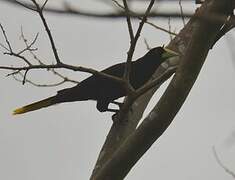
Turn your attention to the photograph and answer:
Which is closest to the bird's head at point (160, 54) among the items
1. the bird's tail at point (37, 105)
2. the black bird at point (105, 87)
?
the black bird at point (105, 87)

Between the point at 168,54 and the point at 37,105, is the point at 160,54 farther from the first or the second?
the point at 37,105

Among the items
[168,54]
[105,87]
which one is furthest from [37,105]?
[168,54]

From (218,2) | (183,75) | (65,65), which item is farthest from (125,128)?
(218,2)

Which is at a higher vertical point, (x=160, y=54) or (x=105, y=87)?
(x=160, y=54)

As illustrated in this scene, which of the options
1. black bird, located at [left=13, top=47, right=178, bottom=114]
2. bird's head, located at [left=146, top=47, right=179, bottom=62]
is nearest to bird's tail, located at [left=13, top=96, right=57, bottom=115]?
black bird, located at [left=13, top=47, right=178, bottom=114]

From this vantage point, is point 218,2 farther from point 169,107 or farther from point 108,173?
point 108,173

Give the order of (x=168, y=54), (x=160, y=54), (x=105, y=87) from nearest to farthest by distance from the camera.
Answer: (x=168, y=54) → (x=105, y=87) → (x=160, y=54)

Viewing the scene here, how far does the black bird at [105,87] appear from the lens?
5227 millimetres

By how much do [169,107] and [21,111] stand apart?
2.55 meters

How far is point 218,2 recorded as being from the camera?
2346 millimetres

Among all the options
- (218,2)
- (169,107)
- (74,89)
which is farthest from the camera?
(74,89)

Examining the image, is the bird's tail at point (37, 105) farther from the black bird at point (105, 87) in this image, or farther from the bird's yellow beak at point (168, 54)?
the bird's yellow beak at point (168, 54)

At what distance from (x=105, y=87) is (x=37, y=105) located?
2.02ft

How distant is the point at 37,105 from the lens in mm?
5199
